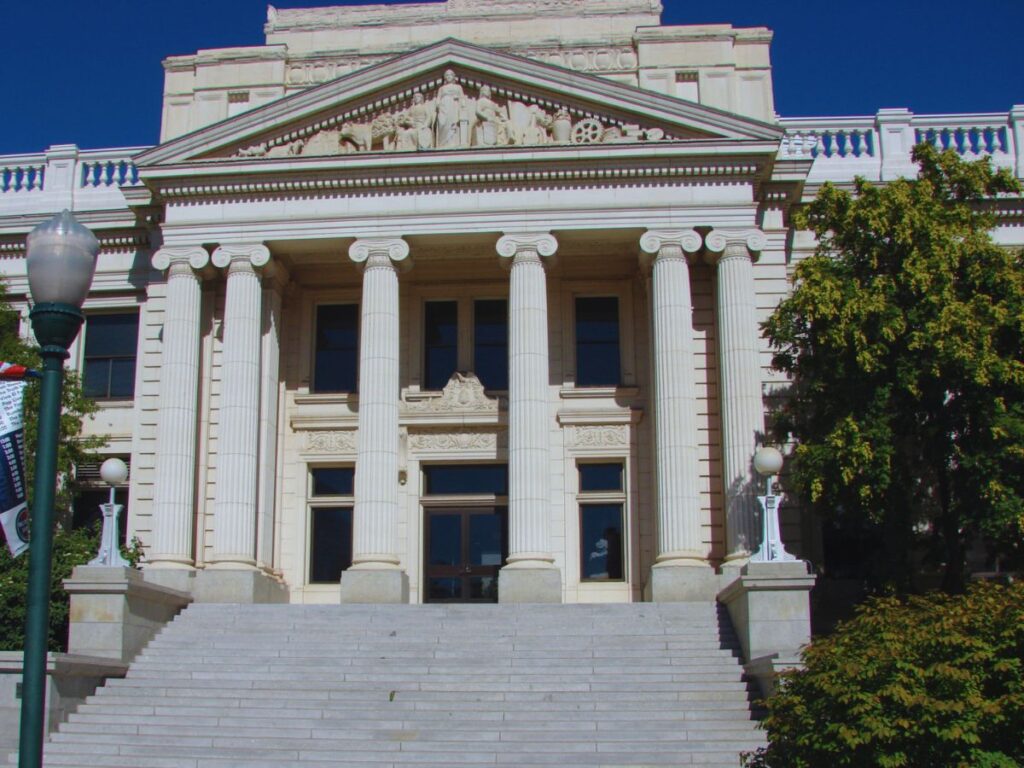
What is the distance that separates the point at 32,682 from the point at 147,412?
20716 mm

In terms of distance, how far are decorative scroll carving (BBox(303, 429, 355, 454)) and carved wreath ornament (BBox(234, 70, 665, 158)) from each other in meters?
6.37

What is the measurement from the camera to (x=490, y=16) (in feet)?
101

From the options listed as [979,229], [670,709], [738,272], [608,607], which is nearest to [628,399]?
[738,272]

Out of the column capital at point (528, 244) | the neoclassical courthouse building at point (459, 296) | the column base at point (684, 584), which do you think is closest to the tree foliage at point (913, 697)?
the column base at point (684, 584)

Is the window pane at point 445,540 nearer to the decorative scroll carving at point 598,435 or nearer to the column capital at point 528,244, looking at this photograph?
the decorative scroll carving at point 598,435

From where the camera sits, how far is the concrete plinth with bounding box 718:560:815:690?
2017 centimetres

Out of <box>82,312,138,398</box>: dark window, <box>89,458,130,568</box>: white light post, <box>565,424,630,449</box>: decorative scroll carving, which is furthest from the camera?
<box>82,312,138,398</box>: dark window

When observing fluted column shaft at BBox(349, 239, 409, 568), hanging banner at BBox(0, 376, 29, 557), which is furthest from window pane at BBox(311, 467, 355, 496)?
hanging banner at BBox(0, 376, 29, 557)

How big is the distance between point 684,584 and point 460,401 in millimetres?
7231

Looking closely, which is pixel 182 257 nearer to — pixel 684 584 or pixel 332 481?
pixel 332 481

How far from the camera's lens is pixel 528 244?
2688 cm

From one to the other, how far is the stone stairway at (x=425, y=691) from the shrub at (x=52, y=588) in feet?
7.22

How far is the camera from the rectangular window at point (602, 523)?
2792cm

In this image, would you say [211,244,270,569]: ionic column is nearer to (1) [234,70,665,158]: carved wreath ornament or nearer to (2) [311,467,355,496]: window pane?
(2) [311,467,355,496]: window pane
